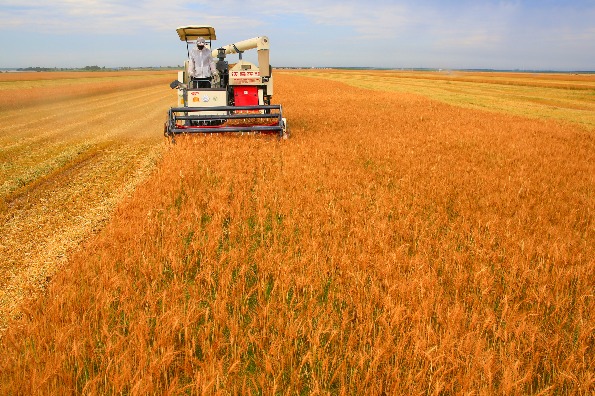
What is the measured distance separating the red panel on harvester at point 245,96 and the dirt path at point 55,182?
8.45 feet

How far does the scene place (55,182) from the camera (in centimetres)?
718

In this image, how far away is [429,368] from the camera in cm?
232

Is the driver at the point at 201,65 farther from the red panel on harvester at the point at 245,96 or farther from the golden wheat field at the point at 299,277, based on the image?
the golden wheat field at the point at 299,277

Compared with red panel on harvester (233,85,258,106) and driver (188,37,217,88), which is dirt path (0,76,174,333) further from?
red panel on harvester (233,85,258,106)

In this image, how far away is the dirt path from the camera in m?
4.02

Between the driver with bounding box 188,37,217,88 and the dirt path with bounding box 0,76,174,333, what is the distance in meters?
2.21

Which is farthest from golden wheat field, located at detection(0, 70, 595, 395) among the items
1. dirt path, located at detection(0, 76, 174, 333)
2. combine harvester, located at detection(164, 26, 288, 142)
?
combine harvester, located at detection(164, 26, 288, 142)

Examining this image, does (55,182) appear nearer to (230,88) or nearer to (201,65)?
(201,65)

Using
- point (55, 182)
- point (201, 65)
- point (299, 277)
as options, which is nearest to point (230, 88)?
point (201, 65)

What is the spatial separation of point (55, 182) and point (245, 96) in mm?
5891

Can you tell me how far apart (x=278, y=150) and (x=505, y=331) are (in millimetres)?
6910

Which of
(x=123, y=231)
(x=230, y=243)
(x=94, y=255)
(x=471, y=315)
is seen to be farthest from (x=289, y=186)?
(x=471, y=315)

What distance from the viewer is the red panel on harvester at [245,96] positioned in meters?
11.4

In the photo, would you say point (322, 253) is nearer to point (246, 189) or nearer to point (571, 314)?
point (571, 314)
